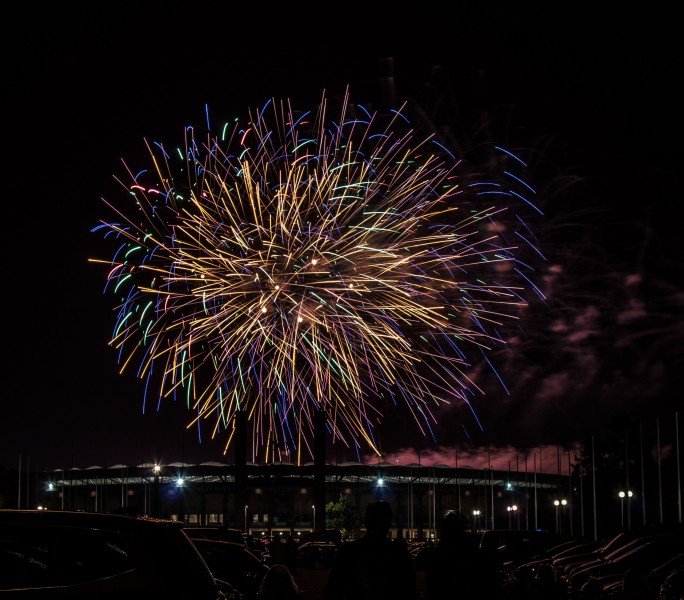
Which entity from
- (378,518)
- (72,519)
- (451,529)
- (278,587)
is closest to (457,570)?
(451,529)

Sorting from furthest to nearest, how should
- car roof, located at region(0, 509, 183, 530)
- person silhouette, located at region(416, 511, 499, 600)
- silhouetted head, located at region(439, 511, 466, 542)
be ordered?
1. silhouetted head, located at region(439, 511, 466, 542)
2. person silhouette, located at region(416, 511, 499, 600)
3. car roof, located at region(0, 509, 183, 530)

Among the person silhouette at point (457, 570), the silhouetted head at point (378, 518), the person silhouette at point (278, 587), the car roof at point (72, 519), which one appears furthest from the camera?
the person silhouette at point (457, 570)

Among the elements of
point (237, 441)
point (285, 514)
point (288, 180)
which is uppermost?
point (288, 180)

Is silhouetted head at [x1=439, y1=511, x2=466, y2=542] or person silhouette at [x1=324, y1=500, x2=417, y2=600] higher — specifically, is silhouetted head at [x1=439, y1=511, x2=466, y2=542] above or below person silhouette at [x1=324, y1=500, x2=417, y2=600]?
above

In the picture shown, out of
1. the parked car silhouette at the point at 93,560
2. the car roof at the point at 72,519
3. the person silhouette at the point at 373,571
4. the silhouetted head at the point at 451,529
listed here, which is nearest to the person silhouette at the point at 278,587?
the parked car silhouette at the point at 93,560

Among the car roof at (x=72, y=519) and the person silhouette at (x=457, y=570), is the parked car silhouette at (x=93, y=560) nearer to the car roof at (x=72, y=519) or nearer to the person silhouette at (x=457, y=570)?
the car roof at (x=72, y=519)

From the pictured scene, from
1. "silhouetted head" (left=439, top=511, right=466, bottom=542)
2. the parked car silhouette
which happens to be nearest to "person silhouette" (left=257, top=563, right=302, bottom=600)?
the parked car silhouette

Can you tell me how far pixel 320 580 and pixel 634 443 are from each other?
88.2 meters

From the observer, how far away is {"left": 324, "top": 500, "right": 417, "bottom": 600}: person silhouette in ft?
23.2

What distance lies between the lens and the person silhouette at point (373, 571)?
7.09 metres

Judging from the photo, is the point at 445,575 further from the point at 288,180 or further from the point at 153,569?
the point at 288,180

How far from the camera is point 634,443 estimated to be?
388 feet

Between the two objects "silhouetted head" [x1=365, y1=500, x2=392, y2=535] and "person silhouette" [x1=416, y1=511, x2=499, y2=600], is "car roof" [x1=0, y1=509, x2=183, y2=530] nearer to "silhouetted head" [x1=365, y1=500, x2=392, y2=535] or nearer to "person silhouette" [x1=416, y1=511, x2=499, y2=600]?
"silhouetted head" [x1=365, y1=500, x2=392, y2=535]

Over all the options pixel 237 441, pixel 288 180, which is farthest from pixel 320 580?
pixel 237 441
